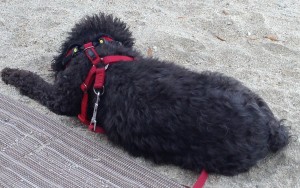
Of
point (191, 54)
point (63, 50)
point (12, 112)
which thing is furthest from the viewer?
point (191, 54)

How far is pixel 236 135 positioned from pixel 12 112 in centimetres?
182

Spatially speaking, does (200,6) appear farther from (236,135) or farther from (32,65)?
(236,135)

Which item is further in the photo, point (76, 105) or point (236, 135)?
point (76, 105)

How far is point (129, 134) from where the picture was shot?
3121 millimetres

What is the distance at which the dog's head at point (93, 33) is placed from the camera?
3790mm

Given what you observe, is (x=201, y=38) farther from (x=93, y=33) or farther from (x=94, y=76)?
(x=94, y=76)

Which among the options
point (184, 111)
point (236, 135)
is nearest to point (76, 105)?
point (184, 111)

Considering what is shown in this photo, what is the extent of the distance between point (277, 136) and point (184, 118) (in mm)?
→ 762

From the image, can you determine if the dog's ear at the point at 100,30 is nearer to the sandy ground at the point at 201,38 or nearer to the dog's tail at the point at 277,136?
the sandy ground at the point at 201,38

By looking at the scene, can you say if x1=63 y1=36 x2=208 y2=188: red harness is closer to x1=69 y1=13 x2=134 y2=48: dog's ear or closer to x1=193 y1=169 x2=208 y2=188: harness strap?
x1=69 y1=13 x2=134 y2=48: dog's ear

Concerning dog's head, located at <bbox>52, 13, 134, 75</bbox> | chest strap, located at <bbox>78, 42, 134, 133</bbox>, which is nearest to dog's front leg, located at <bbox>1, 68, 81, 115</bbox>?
chest strap, located at <bbox>78, 42, 134, 133</bbox>

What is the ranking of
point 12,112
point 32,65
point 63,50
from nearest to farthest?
point 12,112 < point 63,50 < point 32,65

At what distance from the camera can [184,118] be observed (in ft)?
9.61

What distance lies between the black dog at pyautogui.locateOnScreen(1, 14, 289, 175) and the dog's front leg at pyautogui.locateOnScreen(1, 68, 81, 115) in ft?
0.45
